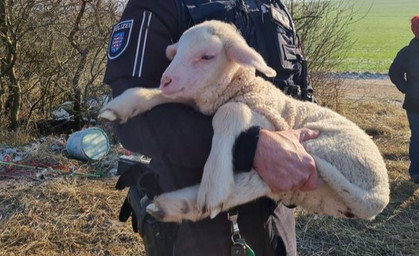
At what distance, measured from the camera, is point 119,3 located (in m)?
7.99

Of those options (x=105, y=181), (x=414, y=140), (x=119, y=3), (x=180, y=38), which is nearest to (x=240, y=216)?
(x=180, y=38)

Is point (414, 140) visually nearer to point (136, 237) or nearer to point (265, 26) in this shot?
point (136, 237)

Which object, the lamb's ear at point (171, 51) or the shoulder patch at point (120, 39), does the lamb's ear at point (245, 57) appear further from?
the shoulder patch at point (120, 39)

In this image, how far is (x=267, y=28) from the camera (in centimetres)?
203

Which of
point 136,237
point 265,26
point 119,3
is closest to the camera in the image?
point 265,26

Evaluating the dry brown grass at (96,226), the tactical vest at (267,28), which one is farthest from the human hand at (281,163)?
the dry brown grass at (96,226)

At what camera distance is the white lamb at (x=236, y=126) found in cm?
160

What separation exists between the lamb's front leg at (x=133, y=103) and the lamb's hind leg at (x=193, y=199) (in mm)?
316

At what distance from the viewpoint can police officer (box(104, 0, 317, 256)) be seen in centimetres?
160

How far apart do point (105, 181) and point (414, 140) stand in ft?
13.9

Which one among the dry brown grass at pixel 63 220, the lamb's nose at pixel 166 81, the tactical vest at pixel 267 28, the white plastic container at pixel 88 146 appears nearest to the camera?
the lamb's nose at pixel 166 81

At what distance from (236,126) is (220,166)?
15 centimetres

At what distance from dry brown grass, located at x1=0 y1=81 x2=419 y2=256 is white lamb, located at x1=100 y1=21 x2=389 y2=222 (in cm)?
292

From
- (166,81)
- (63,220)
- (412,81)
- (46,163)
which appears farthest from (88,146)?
(166,81)
